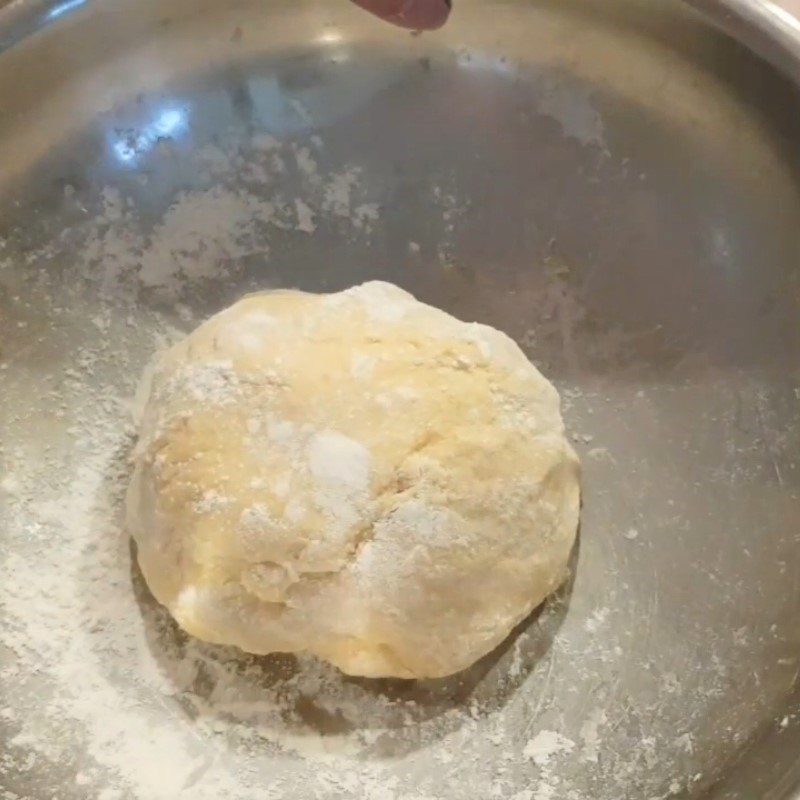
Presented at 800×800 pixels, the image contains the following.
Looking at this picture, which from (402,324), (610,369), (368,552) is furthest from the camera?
(610,369)

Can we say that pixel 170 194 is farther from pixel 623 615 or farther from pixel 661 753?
pixel 661 753

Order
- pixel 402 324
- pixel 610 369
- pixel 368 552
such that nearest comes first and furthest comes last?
pixel 368 552 → pixel 402 324 → pixel 610 369

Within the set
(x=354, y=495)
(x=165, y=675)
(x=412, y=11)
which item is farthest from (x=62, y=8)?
(x=165, y=675)

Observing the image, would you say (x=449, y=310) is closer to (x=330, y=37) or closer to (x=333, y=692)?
(x=330, y=37)

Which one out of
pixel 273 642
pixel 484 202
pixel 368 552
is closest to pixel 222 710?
pixel 273 642

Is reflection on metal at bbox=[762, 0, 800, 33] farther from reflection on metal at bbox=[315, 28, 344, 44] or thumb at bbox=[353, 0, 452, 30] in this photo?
reflection on metal at bbox=[315, 28, 344, 44]

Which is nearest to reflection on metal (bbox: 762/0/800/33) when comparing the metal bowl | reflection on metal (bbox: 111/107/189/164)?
the metal bowl
